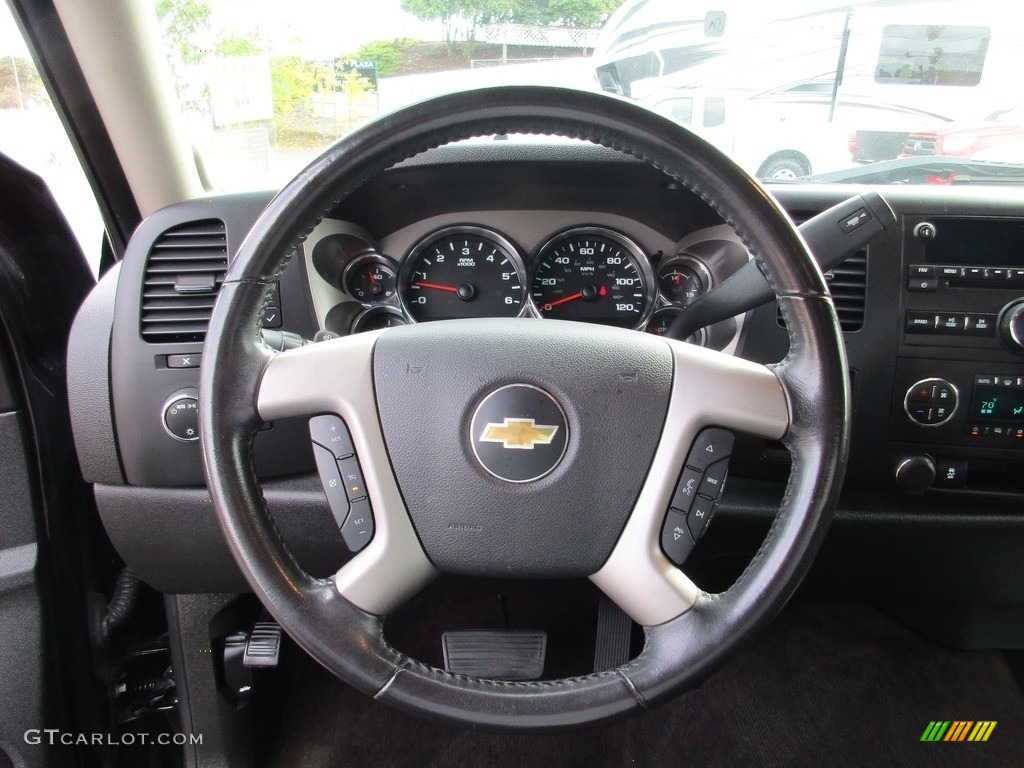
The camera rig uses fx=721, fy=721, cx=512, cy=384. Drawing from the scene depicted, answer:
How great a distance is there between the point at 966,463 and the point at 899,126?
687mm

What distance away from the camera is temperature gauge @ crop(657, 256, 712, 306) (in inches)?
60.5

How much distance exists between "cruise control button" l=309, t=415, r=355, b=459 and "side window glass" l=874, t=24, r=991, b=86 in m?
1.27

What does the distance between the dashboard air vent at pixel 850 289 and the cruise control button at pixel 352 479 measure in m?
0.94

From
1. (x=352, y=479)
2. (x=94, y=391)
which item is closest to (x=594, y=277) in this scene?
(x=352, y=479)

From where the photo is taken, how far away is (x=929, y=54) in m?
1.42

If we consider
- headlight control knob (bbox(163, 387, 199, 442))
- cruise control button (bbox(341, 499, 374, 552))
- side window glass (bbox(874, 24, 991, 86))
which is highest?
side window glass (bbox(874, 24, 991, 86))

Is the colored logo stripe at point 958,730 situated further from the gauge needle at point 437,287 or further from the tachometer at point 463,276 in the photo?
the gauge needle at point 437,287

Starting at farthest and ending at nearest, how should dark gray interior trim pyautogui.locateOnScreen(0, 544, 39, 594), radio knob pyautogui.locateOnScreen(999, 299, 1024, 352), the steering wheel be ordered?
1. dark gray interior trim pyautogui.locateOnScreen(0, 544, 39, 594)
2. radio knob pyautogui.locateOnScreen(999, 299, 1024, 352)
3. the steering wheel

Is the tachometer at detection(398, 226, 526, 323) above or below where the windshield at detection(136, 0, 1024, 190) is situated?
below

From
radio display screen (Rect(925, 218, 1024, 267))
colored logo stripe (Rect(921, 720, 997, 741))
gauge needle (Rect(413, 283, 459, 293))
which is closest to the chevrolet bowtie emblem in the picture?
gauge needle (Rect(413, 283, 459, 293))

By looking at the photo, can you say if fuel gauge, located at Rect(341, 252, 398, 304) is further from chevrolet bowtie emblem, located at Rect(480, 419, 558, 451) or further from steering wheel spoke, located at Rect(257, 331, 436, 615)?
chevrolet bowtie emblem, located at Rect(480, 419, 558, 451)

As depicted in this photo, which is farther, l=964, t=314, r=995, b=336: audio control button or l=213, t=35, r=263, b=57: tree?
l=213, t=35, r=263, b=57: tree

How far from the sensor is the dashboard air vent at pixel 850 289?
1.33 metres

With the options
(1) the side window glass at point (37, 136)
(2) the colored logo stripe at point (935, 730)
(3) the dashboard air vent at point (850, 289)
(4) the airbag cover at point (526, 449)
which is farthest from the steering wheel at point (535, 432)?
(2) the colored logo stripe at point (935, 730)
